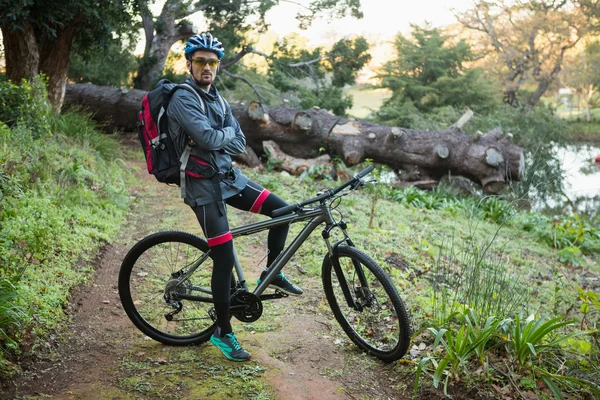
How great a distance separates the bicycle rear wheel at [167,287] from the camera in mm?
3807

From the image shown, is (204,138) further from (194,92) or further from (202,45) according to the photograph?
(202,45)

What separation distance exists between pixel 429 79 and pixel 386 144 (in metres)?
11.7

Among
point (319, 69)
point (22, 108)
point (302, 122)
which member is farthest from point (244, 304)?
point (319, 69)

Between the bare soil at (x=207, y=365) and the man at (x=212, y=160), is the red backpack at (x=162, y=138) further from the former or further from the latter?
the bare soil at (x=207, y=365)

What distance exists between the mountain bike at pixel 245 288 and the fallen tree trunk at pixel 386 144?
763cm

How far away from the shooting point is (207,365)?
371cm

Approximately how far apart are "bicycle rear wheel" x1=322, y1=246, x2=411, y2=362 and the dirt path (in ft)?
0.45

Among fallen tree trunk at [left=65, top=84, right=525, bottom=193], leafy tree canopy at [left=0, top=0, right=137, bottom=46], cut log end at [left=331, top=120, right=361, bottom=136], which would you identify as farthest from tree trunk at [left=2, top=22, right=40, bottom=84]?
cut log end at [left=331, top=120, right=361, bottom=136]

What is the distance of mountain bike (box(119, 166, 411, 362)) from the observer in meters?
3.63

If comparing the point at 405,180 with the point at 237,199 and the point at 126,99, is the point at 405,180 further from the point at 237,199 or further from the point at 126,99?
the point at 237,199

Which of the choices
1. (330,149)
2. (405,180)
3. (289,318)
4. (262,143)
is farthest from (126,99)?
(289,318)

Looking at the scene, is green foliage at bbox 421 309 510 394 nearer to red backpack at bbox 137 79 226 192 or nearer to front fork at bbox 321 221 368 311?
front fork at bbox 321 221 368 311

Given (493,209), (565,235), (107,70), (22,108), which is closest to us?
(22,108)

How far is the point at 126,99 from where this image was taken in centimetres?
1255
